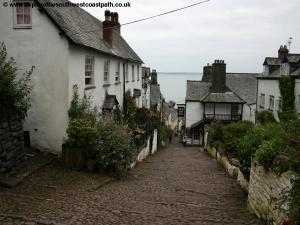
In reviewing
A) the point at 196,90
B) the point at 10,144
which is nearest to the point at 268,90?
the point at 196,90

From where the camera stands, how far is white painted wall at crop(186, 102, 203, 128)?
3959cm

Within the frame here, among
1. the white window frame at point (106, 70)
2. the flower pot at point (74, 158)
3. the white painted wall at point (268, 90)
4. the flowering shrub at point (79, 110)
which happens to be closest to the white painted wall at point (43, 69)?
the flowering shrub at point (79, 110)

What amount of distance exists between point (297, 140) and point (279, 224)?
2.07 meters

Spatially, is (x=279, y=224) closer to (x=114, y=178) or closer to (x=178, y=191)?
(x=178, y=191)

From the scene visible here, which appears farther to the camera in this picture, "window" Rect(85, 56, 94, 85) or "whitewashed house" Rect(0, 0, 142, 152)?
"window" Rect(85, 56, 94, 85)

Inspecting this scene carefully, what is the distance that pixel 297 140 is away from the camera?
533cm

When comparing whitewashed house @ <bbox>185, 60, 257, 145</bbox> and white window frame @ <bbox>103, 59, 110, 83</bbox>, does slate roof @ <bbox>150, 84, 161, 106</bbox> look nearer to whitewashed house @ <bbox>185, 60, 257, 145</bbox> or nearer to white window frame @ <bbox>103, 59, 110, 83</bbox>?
whitewashed house @ <bbox>185, 60, 257, 145</bbox>

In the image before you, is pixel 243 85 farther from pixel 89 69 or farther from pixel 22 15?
pixel 22 15

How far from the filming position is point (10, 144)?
1027 cm

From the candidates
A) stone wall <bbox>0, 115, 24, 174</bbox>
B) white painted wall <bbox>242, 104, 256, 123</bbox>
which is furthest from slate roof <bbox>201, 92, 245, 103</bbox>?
stone wall <bbox>0, 115, 24, 174</bbox>

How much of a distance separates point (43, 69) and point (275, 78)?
20.7m

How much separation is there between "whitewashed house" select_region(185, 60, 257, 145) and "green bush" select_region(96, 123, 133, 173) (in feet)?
85.6

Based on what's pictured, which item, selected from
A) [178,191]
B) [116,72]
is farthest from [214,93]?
[178,191]

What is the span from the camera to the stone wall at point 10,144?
32.3ft
